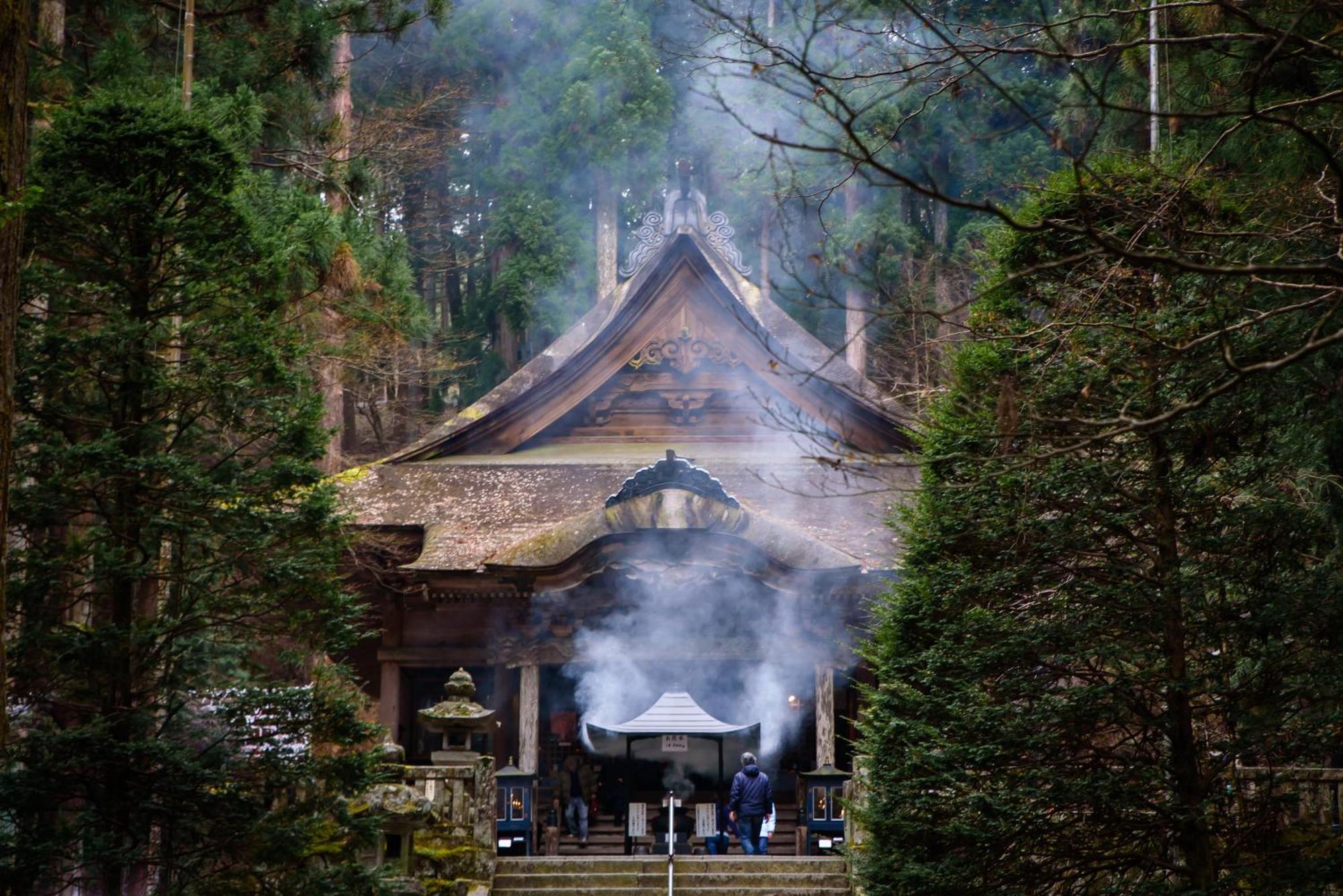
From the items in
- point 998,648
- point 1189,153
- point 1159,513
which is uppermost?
point 1189,153

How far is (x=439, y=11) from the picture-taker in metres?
14.2

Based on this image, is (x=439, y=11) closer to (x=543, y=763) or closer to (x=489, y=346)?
(x=543, y=763)

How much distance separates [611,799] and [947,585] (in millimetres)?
10263

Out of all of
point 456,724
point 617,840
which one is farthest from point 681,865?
point 617,840

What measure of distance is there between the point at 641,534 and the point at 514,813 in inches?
129

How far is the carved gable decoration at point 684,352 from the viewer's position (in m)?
18.0

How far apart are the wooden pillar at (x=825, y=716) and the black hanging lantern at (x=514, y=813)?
3.31m

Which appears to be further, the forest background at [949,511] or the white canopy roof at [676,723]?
the white canopy roof at [676,723]

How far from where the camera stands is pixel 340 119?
14578mm

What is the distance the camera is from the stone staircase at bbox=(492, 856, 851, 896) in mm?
12320

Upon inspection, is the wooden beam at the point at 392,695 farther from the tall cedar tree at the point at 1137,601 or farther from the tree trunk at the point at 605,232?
the tree trunk at the point at 605,232

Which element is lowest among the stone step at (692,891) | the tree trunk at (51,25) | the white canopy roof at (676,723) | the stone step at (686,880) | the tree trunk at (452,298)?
the stone step at (692,891)

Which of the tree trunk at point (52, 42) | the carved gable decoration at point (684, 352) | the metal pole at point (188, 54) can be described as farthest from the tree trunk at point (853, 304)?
the tree trunk at point (52, 42)

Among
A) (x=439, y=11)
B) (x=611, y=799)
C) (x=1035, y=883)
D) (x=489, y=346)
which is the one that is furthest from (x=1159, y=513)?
(x=489, y=346)
